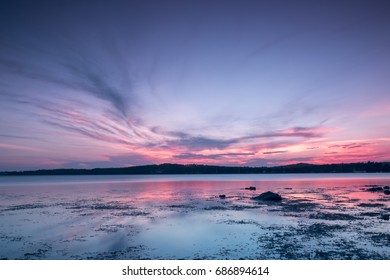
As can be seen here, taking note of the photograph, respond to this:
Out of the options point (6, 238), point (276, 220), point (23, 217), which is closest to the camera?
point (6, 238)

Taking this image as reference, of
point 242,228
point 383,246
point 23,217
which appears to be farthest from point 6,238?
point 383,246

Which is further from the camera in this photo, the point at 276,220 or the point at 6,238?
Result: the point at 276,220

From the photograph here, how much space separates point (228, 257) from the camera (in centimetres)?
1176

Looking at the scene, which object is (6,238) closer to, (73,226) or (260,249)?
(73,226)

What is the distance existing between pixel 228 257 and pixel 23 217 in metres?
16.7

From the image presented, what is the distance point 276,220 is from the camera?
19.3m
